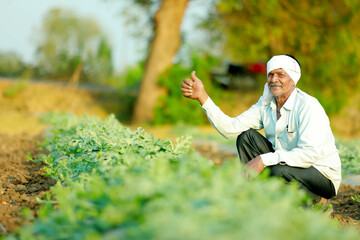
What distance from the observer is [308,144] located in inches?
149

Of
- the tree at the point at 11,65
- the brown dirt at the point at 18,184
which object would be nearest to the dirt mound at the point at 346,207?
the brown dirt at the point at 18,184

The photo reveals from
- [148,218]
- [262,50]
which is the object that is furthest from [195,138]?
[148,218]

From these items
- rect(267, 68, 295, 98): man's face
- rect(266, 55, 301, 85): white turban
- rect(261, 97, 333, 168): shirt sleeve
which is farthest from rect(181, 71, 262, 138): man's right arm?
rect(261, 97, 333, 168): shirt sleeve

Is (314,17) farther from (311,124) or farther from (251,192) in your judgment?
(251,192)

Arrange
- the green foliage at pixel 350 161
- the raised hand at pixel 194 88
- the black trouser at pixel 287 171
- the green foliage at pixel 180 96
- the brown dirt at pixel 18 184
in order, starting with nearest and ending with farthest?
1. the brown dirt at pixel 18 184
2. the black trouser at pixel 287 171
3. the raised hand at pixel 194 88
4. the green foliage at pixel 350 161
5. the green foliage at pixel 180 96

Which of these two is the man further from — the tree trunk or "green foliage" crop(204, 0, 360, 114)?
"green foliage" crop(204, 0, 360, 114)

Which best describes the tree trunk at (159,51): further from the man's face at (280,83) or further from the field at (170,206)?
the field at (170,206)

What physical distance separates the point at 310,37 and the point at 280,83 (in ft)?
37.3

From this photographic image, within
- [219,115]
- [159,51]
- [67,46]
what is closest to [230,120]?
[219,115]

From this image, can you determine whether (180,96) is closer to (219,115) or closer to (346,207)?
(346,207)

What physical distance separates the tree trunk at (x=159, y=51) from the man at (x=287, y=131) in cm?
986

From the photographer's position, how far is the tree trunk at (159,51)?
14.1 meters

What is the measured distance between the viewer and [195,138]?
1122 cm

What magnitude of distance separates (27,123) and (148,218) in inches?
382
